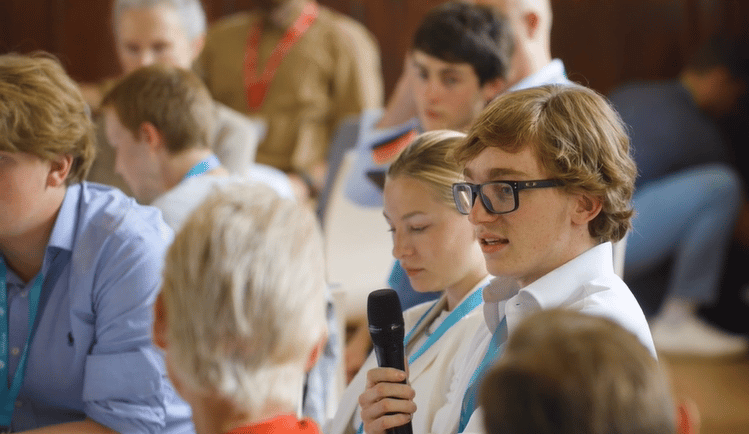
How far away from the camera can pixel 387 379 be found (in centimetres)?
132

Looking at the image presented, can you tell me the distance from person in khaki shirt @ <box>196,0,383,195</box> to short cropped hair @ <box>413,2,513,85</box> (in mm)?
1935

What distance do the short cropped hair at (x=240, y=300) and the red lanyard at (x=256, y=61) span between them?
3478 mm

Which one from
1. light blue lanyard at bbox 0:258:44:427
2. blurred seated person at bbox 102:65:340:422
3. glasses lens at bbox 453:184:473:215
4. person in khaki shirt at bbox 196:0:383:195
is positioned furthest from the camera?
person in khaki shirt at bbox 196:0:383:195

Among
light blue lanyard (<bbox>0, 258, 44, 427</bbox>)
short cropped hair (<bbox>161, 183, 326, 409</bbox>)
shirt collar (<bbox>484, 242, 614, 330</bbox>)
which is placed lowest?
light blue lanyard (<bbox>0, 258, 44, 427</bbox>)

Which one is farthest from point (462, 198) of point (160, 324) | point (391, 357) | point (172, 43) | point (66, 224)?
point (172, 43)

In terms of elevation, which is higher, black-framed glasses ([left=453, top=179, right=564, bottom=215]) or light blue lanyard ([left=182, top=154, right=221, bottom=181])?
black-framed glasses ([left=453, top=179, right=564, bottom=215])

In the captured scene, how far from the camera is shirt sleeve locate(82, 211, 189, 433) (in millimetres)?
1578

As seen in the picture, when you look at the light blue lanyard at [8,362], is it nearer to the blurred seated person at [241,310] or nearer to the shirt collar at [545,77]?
the blurred seated person at [241,310]

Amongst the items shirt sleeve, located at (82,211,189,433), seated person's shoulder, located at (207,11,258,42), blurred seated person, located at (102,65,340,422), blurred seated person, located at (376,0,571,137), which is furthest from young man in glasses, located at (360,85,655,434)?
seated person's shoulder, located at (207,11,258,42)

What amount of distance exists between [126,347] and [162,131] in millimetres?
923

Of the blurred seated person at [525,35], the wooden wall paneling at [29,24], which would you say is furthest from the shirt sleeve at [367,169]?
the wooden wall paneling at [29,24]

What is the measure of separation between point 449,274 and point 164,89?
110 cm

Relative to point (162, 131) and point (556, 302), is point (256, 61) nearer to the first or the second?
point (162, 131)

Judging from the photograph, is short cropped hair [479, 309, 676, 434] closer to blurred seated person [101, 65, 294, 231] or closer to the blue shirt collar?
the blue shirt collar
